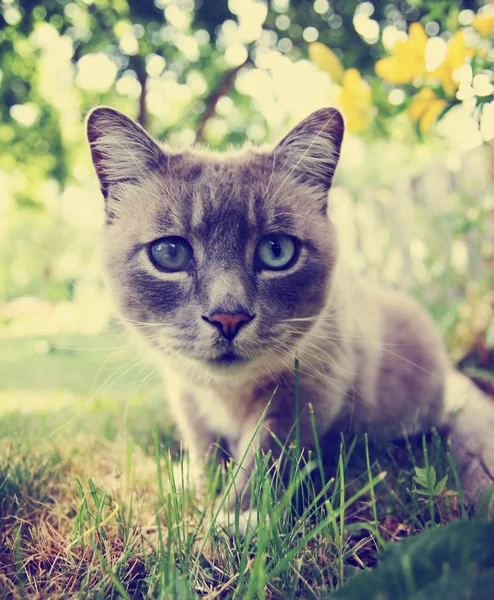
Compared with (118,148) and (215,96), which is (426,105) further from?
(215,96)

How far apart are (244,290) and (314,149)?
652mm

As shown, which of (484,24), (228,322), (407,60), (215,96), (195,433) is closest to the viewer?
(228,322)

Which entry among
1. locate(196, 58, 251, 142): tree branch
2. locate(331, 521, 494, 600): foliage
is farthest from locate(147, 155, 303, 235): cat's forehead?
locate(196, 58, 251, 142): tree branch

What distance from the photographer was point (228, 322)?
116 centimetres

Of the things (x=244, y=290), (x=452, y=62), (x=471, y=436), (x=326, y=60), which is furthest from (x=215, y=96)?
(x=471, y=436)

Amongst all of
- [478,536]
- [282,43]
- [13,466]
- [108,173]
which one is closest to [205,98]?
[282,43]

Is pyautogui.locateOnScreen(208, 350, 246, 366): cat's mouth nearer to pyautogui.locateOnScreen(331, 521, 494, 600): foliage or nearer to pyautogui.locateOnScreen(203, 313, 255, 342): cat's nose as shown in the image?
pyautogui.locateOnScreen(203, 313, 255, 342): cat's nose

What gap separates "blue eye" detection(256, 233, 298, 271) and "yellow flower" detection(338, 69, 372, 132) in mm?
882

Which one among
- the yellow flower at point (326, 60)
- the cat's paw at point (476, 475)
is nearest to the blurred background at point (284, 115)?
the yellow flower at point (326, 60)

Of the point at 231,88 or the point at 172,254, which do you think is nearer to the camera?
the point at 172,254

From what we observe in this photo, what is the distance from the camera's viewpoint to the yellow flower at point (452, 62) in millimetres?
1565

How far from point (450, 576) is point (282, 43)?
3858mm

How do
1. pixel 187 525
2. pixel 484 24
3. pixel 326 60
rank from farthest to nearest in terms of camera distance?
pixel 326 60 → pixel 484 24 → pixel 187 525

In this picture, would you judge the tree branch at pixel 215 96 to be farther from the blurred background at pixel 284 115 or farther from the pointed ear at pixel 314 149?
the pointed ear at pixel 314 149
